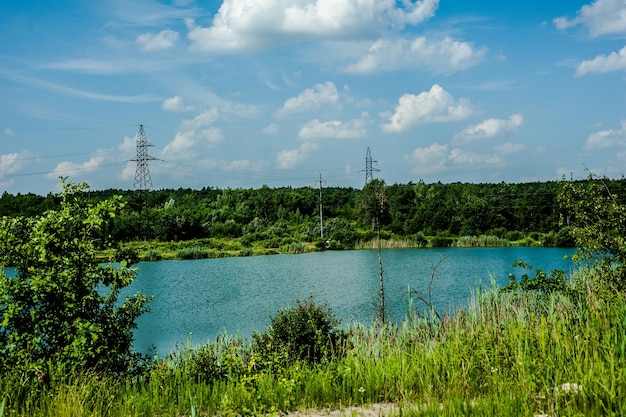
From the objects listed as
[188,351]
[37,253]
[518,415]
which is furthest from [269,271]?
[518,415]

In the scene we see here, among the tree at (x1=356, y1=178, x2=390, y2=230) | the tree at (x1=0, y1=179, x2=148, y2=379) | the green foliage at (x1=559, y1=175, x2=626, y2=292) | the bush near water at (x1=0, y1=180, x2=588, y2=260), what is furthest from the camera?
the tree at (x1=356, y1=178, x2=390, y2=230)

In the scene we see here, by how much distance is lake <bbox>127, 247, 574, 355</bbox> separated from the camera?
2027 cm

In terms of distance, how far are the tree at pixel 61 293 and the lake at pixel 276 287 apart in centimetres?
363

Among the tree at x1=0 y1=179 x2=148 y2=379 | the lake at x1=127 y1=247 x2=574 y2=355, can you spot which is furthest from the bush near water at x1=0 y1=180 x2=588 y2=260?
the tree at x1=0 y1=179 x2=148 y2=379

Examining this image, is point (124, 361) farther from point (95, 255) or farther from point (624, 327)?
point (624, 327)

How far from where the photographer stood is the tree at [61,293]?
7.34m

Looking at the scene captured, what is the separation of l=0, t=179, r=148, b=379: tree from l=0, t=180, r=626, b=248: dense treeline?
48.7m

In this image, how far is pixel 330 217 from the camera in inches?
3169

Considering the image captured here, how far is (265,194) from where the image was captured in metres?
85.6

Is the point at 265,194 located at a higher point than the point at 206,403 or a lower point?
higher

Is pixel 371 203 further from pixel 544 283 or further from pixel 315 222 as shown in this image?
pixel 544 283

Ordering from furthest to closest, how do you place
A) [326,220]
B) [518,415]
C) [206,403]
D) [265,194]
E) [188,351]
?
[265,194] < [326,220] < [188,351] < [206,403] < [518,415]

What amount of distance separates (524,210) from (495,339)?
2517 inches

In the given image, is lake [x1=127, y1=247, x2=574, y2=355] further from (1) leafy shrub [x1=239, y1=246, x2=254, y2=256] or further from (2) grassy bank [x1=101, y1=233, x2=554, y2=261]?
(1) leafy shrub [x1=239, y1=246, x2=254, y2=256]
